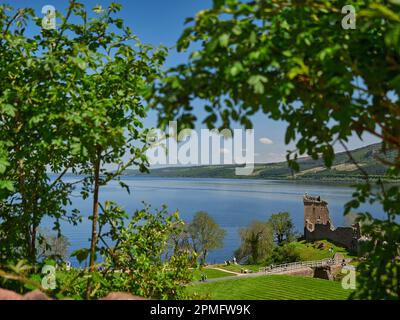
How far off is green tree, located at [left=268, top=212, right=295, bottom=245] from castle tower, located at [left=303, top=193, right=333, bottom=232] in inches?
195

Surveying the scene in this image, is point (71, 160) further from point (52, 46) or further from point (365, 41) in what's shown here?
point (365, 41)

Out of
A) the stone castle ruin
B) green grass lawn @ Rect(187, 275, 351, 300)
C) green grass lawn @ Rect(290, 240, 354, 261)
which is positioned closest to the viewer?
green grass lawn @ Rect(187, 275, 351, 300)

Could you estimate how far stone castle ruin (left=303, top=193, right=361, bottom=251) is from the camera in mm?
66625

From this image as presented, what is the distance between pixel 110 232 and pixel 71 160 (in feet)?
4.08

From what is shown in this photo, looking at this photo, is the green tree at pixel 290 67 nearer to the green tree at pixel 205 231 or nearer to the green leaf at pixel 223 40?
the green leaf at pixel 223 40

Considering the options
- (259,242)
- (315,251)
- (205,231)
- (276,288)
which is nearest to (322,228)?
(315,251)

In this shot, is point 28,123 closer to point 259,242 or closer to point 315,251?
point 315,251

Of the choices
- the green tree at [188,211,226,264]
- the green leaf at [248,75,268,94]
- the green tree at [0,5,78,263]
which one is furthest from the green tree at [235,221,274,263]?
the green leaf at [248,75,268,94]

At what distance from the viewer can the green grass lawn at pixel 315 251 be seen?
2483 inches

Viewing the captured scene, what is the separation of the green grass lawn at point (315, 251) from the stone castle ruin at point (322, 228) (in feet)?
4.33

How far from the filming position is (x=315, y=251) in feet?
218

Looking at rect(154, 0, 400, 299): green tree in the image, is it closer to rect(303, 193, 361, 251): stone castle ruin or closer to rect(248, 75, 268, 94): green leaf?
rect(248, 75, 268, 94): green leaf

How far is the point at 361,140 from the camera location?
131 inches
